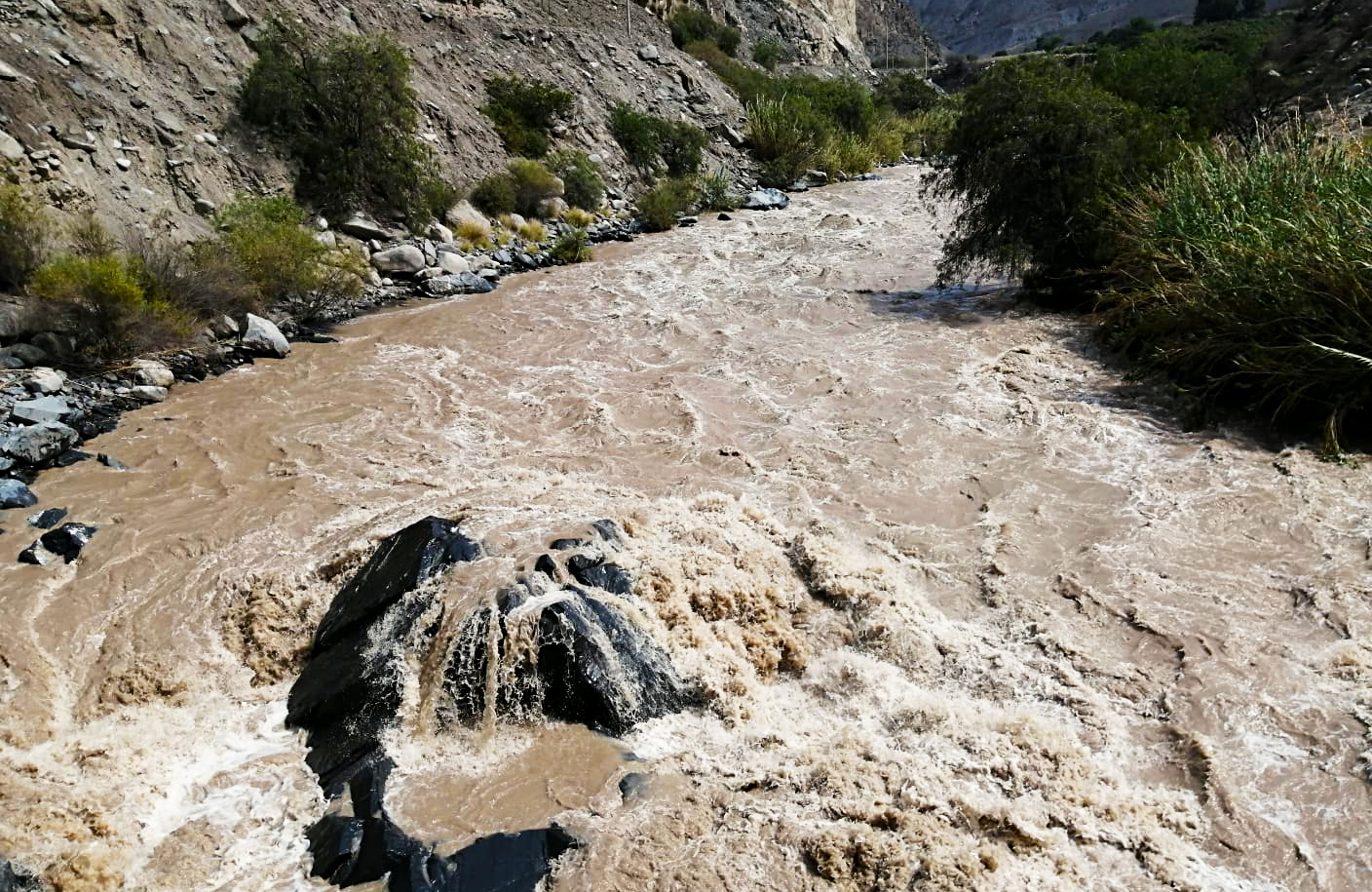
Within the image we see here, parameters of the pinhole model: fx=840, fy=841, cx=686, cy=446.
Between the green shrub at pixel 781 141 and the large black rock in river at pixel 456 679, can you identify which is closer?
the large black rock in river at pixel 456 679

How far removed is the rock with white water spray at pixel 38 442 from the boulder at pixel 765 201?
15.7m

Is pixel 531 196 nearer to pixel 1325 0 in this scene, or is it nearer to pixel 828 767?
pixel 828 767

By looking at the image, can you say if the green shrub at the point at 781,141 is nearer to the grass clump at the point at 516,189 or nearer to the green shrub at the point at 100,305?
the grass clump at the point at 516,189

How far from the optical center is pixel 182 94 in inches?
474

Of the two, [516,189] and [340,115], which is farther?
[516,189]

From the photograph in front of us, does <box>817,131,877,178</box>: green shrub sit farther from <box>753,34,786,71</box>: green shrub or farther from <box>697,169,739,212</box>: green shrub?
<box>753,34,786,71</box>: green shrub

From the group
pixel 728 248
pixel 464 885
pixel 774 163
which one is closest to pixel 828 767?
pixel 464 885

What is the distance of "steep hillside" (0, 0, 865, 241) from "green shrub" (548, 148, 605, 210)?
132 cm

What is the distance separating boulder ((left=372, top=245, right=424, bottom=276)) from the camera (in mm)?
12367

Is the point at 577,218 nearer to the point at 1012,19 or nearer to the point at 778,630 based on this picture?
the point at 778,630

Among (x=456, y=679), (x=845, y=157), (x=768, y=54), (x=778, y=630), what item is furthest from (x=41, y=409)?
(x=768, y=54)

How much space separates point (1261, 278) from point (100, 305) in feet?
34.1

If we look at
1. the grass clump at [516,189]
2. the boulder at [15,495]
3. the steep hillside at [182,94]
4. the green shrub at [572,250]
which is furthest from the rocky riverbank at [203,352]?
the steep hillside at [182,94]

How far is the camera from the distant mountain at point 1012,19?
354 ft
